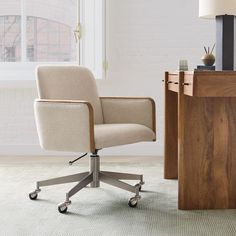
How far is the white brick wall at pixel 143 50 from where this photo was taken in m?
4.51

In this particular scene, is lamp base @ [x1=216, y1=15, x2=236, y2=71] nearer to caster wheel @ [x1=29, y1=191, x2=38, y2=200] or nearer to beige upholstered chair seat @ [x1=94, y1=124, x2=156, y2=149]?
beige upholstered chair seat @ [x1=94, y1=124, x2=156, y2=149]

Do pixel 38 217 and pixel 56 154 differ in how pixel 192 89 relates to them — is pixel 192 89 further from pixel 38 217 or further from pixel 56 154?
pixel 56 154

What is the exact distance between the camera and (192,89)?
97.1 inches

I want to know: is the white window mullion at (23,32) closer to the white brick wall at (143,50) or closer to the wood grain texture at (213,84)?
the white brick wall at (143,50)

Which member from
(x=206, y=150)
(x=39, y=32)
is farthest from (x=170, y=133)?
(x=39, y=32)

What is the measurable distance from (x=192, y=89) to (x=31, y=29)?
2680 mm

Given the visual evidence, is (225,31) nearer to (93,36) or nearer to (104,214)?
(104,214)

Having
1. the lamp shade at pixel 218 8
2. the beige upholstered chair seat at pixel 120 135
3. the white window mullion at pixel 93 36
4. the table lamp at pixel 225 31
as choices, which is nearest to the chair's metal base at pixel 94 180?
the beige upholstered chair seat at pixel 120 135

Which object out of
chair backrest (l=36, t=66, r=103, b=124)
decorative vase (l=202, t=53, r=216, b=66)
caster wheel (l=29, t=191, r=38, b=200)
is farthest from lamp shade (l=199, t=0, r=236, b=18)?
caster wheel (l=29, t=191, r=38, b=200)

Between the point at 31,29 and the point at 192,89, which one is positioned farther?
the point at 31,29

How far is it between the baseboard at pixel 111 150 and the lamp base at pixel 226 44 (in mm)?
1927

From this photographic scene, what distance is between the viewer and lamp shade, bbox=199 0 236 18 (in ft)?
9.09

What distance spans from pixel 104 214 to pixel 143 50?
2253mm

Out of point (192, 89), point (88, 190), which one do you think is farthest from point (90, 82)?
point (192, 89)
